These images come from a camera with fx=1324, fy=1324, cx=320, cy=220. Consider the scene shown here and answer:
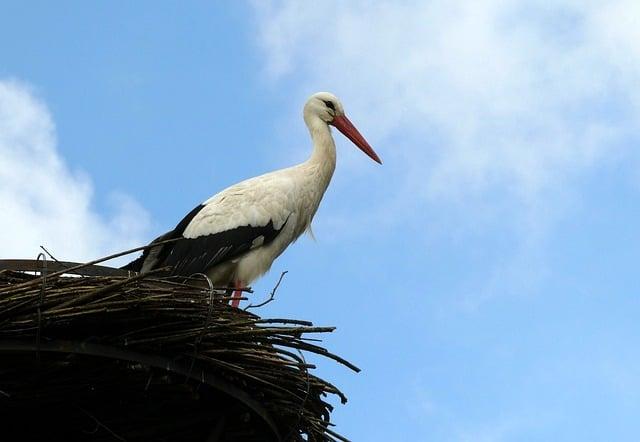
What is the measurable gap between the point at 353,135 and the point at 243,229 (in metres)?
1.41

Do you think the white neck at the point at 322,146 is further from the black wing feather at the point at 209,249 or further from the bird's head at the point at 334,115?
the black wing feather at the point at 209,249

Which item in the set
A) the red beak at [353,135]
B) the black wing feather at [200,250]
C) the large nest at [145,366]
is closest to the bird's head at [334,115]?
the red beak at [353,135]

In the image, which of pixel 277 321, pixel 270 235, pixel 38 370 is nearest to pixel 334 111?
pixel 270 235

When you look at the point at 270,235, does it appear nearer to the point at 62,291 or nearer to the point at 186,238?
the point at 186,238

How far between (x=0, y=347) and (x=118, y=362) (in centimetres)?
45

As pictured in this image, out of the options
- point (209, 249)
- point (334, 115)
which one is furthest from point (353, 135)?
point (209, 249)

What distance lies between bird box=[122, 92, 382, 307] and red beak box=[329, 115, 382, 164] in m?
0.53

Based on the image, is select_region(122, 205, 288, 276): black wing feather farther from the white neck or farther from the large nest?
the large nest

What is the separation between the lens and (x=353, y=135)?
29.8 ft

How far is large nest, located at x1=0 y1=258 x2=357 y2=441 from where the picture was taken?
5.05 meters

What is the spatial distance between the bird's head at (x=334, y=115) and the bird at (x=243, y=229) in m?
0.54

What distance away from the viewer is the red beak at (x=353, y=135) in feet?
29.8

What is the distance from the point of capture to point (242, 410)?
5.44m

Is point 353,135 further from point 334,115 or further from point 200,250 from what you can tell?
point 200,250
